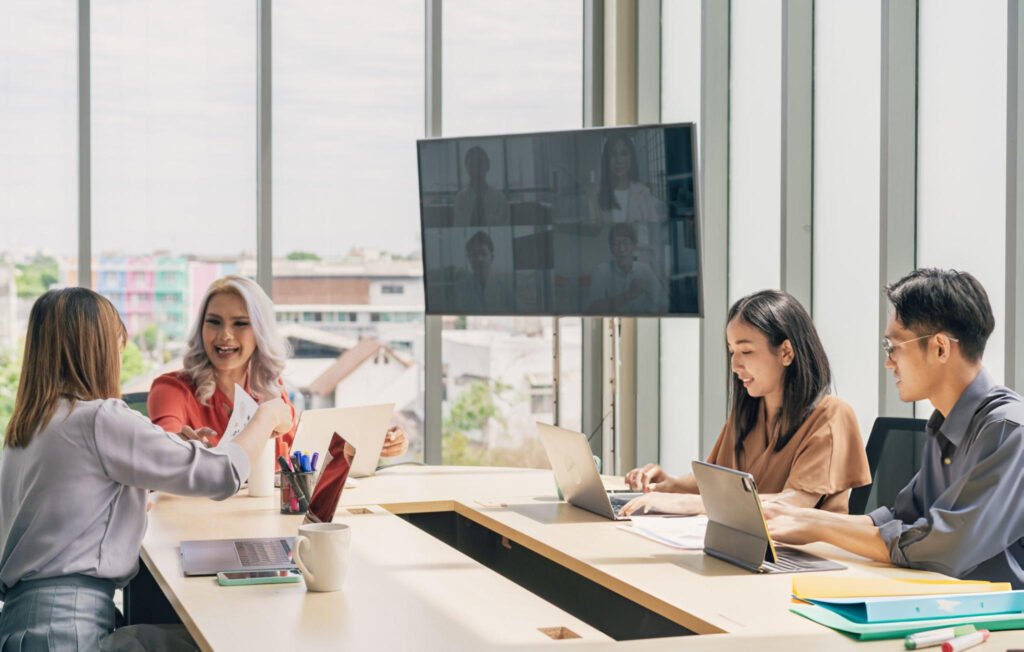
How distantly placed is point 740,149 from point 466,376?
1632 millimetres

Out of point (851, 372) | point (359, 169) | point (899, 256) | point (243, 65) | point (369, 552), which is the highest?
point (243, 65)

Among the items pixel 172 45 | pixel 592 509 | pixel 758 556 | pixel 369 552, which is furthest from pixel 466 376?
pixel 758 556

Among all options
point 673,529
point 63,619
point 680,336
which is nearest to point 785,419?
point 673,529

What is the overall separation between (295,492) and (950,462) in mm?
1586

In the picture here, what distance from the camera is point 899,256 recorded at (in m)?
3.89

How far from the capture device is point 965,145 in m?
3.64

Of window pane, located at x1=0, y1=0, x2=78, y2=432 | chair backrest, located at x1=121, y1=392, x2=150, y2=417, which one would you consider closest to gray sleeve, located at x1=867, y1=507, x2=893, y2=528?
chair backrest, located at x1=121, y1=392, x2=150, y2=417

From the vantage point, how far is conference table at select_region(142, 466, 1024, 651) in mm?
1811

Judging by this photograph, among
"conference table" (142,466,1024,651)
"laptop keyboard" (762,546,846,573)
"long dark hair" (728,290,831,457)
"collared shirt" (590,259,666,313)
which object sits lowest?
"conference table" (142,466,1024,651)

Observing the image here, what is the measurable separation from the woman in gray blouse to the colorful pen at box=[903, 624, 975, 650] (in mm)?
1461

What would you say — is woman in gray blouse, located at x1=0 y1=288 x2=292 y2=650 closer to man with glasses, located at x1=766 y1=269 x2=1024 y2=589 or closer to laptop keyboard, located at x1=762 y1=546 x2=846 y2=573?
laptop keyboard, located at x1=762 y1=546 x2=846 y2=573

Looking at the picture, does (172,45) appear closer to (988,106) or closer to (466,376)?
(466,376)

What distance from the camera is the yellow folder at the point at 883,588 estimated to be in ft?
6.12

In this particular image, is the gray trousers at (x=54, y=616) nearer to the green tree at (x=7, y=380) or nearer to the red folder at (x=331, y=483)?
the red folder at (x=331, y=483)
